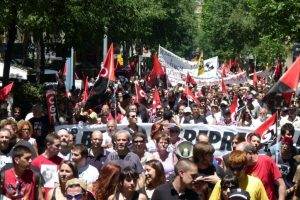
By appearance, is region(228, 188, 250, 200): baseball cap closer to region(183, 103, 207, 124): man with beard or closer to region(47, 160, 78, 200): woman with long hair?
region(47, 160, 78, 200): woman with long hair

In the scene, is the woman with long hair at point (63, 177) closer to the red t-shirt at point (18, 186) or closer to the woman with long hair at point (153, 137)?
the red t-shirt at point (18, 186)

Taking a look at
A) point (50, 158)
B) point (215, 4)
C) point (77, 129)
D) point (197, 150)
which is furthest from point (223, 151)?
point (215, 4)

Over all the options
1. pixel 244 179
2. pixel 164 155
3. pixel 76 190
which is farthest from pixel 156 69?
pixel 76 190

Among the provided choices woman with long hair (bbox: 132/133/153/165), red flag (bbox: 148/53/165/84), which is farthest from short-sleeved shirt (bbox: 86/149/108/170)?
red flag (bbox: 148/53/165/84)

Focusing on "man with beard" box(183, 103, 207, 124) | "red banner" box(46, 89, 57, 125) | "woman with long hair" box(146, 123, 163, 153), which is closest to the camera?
"woman with long hair" box(146, 123, 163, 153)

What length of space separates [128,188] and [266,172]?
1846 millimetres

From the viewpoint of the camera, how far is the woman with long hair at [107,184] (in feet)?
24.1

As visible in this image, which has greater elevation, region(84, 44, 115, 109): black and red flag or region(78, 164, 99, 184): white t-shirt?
region(84, 44, 115, 109): black and red flag

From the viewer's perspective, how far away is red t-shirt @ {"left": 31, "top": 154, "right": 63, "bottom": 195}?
Answer: 9102 mm

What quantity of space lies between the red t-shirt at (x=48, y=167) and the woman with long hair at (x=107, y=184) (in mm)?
1719

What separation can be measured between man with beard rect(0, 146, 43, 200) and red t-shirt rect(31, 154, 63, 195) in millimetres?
742

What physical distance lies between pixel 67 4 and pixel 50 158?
13.3m

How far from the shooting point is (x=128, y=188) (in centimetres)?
728

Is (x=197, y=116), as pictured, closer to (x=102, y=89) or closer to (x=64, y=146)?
(x=102, y=89)
